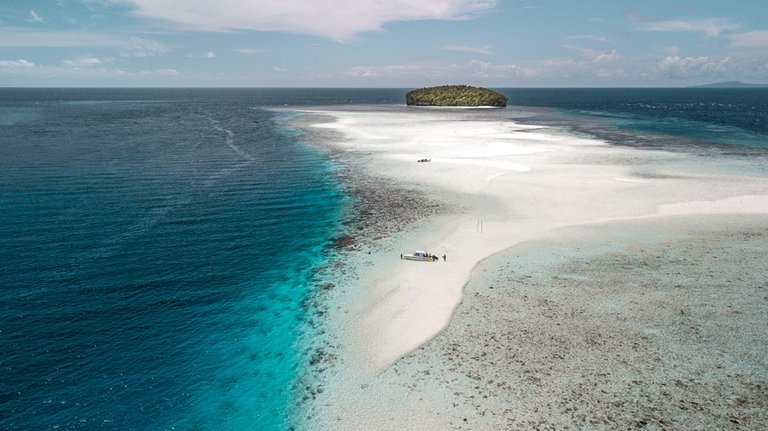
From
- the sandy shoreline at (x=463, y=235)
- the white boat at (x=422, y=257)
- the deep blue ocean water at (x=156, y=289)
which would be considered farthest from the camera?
the white boat at (x=422, y=257)

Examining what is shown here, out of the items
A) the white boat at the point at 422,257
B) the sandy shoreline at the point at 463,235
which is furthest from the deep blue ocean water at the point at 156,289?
the white boat at the point at 422,257

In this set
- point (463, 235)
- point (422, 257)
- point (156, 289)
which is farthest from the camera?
point (463, 235)

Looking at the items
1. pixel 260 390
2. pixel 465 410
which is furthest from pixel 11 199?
pixel 465 410

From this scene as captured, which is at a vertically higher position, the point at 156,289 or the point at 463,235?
the point at 463,235

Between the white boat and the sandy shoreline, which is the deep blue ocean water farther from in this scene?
the white boat

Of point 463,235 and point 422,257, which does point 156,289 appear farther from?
point 463,235

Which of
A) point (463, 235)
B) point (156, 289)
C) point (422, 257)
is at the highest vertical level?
point (463, 235)

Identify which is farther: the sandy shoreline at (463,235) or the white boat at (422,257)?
the white boat at (422,257)

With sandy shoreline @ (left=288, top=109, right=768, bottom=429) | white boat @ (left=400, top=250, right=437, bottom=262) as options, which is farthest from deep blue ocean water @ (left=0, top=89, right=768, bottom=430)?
white boat @ (left=400, top=250, right=437, bottom=262)

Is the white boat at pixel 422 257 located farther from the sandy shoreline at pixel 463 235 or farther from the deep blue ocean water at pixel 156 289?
the deep blue ocean water at pixel 156 289

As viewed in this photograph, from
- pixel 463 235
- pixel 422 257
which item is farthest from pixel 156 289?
pixel 463 235
